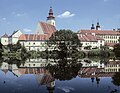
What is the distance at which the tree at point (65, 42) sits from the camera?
69.8m

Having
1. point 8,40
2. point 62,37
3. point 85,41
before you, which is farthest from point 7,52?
point 85,41

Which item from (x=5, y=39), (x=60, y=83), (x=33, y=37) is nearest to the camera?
(x=60, y=83)

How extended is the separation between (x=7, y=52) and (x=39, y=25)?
29.2 m

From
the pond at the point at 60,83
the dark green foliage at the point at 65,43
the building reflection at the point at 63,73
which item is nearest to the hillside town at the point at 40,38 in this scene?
the dark green foliage at the point at 65,43

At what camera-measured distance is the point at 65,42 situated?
70375 millimetres

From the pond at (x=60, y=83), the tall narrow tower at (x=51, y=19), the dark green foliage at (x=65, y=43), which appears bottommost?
the pond at (x=60, y=83)

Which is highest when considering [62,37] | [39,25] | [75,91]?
[39,25]

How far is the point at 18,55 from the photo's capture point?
247ft

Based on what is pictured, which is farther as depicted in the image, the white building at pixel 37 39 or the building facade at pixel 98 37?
the building facade at pixel 98 37

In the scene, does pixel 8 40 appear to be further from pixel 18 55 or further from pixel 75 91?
pixel 75 91

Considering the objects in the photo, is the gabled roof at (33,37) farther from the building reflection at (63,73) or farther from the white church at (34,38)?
the building reflection at (63,73)

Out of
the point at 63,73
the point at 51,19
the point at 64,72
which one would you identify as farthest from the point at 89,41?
the point at 63,73

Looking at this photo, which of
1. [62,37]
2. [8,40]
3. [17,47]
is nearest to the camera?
[62,37]

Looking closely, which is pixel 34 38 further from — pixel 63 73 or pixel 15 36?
pixel 63 73
